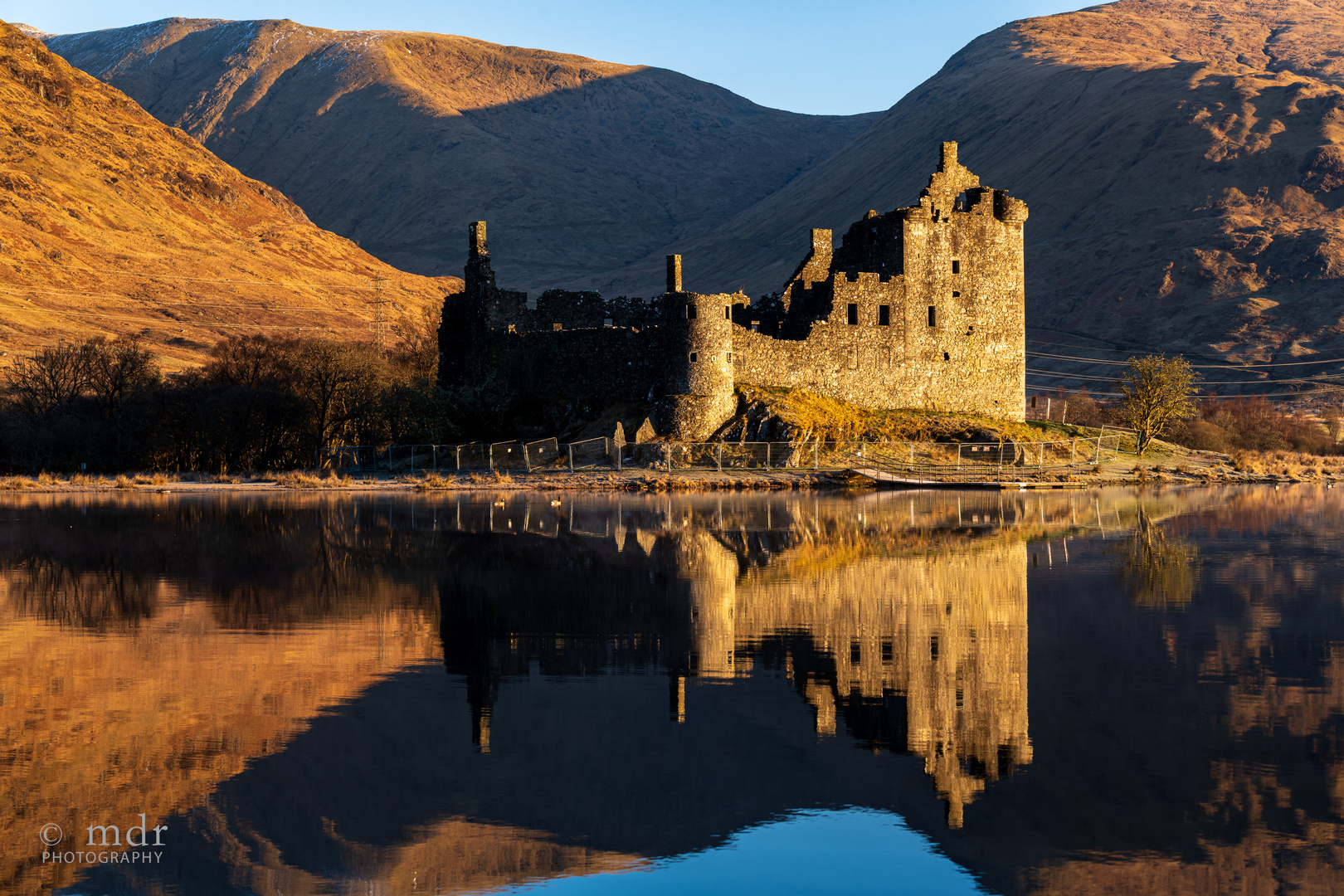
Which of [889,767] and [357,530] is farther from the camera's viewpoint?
[357,530]

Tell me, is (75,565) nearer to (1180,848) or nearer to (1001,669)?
(1001,669)

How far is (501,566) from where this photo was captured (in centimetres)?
2633

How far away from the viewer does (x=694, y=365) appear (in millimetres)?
53562

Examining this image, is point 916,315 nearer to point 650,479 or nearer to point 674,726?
point 650,479

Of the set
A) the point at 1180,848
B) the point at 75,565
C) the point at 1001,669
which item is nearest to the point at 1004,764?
the point at 1180,848

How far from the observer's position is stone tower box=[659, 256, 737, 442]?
2109 inches

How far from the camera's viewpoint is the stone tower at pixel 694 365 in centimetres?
5356

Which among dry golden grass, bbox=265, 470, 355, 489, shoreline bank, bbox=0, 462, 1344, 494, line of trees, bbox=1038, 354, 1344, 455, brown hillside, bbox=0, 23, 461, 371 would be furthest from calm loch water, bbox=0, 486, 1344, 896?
brown hillside, bbox=0, 23, 461, 371

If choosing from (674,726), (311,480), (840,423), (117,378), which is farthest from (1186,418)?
(674,726)

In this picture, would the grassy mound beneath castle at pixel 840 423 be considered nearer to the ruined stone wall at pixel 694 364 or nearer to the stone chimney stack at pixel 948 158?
the ruined stone wall at pixel 694 364

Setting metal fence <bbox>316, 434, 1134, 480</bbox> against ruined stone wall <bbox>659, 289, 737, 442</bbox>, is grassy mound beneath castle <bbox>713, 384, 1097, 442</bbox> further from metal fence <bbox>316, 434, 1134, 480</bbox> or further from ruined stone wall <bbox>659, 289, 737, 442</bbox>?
ruined stone wall <bbox>659, 289, 737, 442</bbox>

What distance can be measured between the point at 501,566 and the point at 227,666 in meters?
10.4

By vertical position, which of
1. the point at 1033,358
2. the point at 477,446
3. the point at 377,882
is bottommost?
the point at 377,882

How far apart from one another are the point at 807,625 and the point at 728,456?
34870 mm
